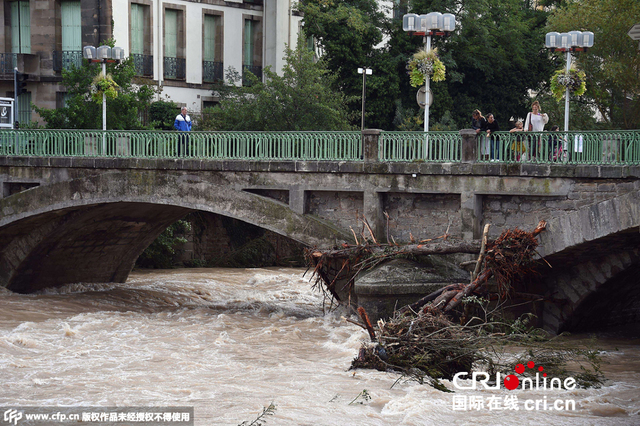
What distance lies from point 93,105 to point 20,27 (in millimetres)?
6278

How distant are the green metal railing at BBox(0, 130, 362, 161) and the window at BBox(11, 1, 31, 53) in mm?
8493

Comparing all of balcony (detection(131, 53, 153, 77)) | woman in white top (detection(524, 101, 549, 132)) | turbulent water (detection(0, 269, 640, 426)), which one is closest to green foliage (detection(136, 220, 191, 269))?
balcony (detection(131, 53, 153, 77))

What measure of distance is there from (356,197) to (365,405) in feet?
19.5

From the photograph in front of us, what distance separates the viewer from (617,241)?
47.0 ft

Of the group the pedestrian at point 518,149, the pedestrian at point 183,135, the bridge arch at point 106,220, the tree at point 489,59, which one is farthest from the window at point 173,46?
the pedestrian at point 518,149

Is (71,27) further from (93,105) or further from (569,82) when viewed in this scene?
(569,82)

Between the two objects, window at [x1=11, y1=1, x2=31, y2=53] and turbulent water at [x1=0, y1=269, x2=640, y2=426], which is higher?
window at [x1=11, y1=1, x2=31, y2=53]

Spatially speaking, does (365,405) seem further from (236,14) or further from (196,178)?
(236,14)

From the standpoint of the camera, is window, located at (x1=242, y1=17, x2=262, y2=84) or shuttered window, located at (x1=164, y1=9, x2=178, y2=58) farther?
window, located at (x1=242, y1=17, x2=262, y2=84)

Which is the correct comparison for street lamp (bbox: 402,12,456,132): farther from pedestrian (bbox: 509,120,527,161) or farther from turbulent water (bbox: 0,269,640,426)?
turbulent water (bbox: 0,269,640,426)

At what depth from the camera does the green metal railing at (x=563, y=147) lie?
13844 mm

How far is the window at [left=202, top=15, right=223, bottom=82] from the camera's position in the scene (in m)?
30.5

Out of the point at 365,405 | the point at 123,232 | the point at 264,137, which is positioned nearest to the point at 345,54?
the point at 123,232

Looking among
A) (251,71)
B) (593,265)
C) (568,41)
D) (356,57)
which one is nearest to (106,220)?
(251,71)
